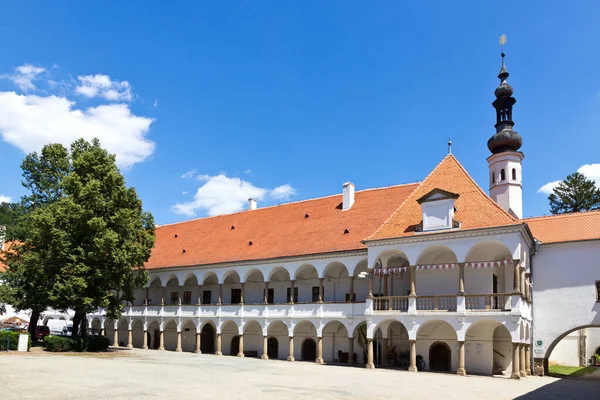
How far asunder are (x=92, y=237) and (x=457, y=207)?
64.0 ft

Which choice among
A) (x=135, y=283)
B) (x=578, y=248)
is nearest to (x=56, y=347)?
(x=135, y=283)

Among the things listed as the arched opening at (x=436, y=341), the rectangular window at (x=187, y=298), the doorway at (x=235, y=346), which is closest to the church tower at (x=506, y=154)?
the arched opening at (x=436, y=341)

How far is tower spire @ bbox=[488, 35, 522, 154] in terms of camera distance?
38594 mm

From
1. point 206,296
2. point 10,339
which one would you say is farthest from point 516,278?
point 10,339

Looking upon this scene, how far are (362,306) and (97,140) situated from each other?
791 inches

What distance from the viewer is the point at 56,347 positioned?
29.6m

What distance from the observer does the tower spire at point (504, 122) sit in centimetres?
3859

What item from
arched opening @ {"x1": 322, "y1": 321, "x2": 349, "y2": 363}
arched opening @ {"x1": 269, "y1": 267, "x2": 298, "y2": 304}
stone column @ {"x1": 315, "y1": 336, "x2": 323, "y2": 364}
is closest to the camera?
stone column @ {"x1": 315, "y1": 336, "x2": 323, "y2": 364}

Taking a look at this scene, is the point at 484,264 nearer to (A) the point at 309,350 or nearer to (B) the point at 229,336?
(A) the point at 309,350

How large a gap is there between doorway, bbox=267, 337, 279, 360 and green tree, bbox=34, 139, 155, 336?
29.6ft

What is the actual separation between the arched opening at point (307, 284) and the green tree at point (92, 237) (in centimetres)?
928

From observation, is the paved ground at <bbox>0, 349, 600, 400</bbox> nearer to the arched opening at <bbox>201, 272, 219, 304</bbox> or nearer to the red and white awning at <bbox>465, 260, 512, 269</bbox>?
the red and white awning at <bbox>465, 260, 512, 269</bbox>

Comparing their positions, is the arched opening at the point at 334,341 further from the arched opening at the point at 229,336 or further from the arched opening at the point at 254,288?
the arched opening at the point at 229,336

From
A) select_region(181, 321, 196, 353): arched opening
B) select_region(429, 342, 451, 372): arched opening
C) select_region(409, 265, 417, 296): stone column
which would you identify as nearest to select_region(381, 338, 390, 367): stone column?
select_region(429, 342, 451, 372): arched opening
